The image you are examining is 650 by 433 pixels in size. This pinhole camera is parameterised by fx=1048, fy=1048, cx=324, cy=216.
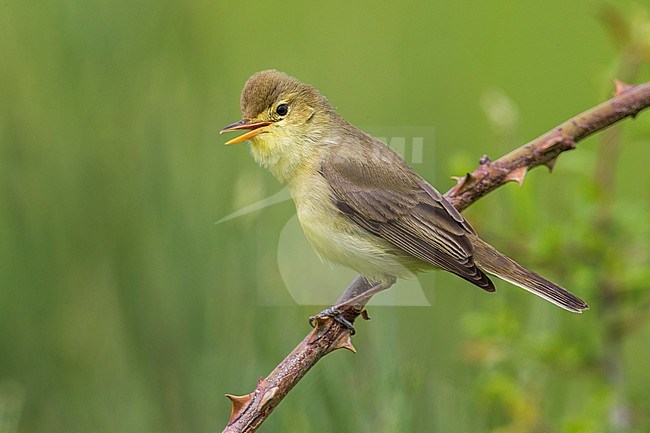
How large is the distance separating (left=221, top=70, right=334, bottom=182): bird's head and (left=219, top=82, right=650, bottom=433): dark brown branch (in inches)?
18.9

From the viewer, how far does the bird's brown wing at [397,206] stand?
7.31ft

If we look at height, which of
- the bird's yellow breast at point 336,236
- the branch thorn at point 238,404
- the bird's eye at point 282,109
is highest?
the bird's eye at point 282,109

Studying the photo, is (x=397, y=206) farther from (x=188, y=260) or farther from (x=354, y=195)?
(x=188, y=260)

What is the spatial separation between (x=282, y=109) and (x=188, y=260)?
447 millimetres

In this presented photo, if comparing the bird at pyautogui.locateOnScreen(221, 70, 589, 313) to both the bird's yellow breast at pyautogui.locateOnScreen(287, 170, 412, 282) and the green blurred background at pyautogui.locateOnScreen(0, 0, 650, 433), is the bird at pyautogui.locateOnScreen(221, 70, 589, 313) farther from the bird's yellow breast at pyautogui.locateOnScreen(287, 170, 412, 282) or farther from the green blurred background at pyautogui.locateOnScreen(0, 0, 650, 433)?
the green blurred background at pyautogui.locateOnScreen(0, 0, 650, 433)

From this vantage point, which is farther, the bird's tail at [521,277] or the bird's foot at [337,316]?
the bird's tail at [521,277]

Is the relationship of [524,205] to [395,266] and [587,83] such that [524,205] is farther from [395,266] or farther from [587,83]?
[587,83]

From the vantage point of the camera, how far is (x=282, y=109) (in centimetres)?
229

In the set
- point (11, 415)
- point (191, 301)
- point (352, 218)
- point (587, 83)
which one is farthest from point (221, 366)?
point (587, 83)

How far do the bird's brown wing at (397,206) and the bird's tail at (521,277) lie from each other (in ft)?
0.16

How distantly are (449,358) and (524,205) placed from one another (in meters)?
0.62

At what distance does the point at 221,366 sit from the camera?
2326 millimetres

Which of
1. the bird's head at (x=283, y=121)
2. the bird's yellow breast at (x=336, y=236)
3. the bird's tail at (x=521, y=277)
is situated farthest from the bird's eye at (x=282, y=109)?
the bird's tail at (x=521, y=277)

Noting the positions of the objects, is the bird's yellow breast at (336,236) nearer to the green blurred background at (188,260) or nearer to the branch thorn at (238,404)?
the green blurred background at (188,260)
